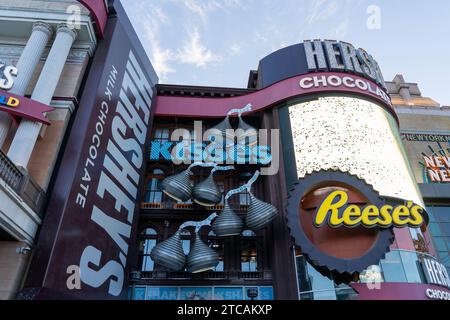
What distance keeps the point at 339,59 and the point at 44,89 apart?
2560cm

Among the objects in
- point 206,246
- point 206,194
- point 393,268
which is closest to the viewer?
point 393,268

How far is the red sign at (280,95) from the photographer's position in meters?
29.8

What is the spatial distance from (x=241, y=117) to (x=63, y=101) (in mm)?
15915

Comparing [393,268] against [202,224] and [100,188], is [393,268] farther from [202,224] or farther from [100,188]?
[100,188]

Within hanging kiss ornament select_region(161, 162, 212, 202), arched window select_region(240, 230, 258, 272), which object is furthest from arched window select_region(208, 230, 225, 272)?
hanging kiss ornament select_region(161, 162, 212, 202)

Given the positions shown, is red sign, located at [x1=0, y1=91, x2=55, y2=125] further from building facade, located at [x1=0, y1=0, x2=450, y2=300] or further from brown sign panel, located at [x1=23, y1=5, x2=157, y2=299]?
brown sign panel, located at [x1=23, y1=5, x2=157, y2=299]

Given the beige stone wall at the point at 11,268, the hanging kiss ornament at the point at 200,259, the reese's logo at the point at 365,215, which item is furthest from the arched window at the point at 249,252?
the beige stone wall at the point at 11,268

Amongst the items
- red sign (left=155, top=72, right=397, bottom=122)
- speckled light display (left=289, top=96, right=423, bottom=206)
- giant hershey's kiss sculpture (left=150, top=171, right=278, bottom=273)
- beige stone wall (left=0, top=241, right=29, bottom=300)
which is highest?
red sign (left=155, top=72, right=397, bottom=122)

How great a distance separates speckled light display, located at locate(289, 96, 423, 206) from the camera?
25.5 metres

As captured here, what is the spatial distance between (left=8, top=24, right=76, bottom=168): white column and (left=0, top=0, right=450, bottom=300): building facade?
0.35ft

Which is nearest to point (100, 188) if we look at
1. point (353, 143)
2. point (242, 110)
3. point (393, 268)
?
point (242, 110)

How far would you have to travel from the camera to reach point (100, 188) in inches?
813

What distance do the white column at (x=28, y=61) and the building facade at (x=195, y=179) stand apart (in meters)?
0.11
